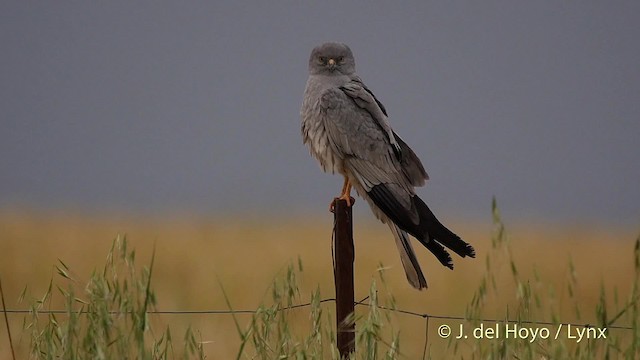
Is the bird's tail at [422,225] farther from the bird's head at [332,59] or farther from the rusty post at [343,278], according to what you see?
the bird's head at [332,59]

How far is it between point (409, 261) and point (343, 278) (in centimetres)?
101

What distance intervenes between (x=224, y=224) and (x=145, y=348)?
34.8ft

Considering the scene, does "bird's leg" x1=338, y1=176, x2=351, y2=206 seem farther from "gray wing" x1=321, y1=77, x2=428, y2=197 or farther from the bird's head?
the bird's head

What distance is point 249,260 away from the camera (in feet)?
36.0

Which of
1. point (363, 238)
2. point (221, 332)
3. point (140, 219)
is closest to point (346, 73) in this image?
point (221, 332)

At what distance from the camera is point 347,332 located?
12.8ft

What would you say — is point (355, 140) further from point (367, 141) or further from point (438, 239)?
→ point (438, 239)

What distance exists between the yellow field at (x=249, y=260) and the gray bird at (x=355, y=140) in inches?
60.8

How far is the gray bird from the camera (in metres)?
5.23

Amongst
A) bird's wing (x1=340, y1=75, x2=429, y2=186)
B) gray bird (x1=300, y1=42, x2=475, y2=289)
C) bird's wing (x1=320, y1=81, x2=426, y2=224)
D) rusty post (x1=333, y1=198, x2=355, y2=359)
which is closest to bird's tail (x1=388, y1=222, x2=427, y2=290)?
gray bird (x1=300, y1=42, x2=475, y2=289)

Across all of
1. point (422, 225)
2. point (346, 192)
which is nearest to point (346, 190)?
point (346, 192)

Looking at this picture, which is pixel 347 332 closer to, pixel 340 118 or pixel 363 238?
pixel 340 118

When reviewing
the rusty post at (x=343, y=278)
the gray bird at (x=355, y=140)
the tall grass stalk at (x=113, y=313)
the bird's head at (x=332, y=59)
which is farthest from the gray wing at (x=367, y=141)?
the tall grass stalk at (x=113, y=313)

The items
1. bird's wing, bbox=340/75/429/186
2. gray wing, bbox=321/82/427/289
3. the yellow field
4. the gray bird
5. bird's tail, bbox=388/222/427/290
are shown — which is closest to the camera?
bird's tail, bbox=388/222/427/290
